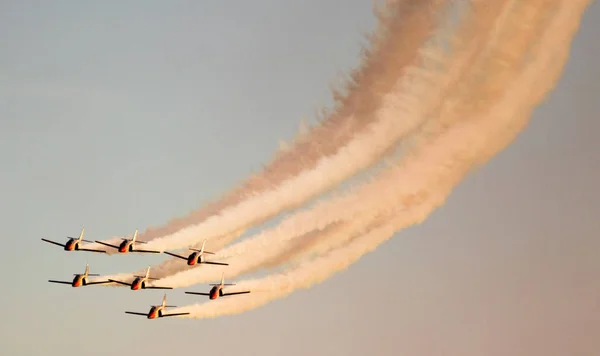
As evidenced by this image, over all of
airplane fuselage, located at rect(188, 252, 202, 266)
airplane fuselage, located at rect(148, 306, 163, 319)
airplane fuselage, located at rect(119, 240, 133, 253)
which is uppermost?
airplane fuselage, located at rect(119, 240, 133, 253)

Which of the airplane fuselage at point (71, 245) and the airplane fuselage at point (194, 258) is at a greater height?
the airplane fuselage at point (71, 245)

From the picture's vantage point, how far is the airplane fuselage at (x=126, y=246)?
43.9 metres

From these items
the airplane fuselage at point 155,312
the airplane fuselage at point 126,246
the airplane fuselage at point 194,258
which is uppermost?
the airplane fuselage at point 126,246

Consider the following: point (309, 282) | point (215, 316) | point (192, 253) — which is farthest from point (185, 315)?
point (309, 282)

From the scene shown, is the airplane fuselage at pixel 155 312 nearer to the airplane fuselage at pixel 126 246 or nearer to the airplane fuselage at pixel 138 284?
the airplane fuselage at pixel 138 284

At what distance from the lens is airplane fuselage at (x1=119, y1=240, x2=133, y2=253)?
4388cm

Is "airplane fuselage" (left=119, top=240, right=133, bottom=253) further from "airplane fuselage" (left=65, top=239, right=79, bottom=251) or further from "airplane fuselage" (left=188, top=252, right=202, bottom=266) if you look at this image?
"airplane fuselage" (left=65, top=239, right=79, bottom=251)

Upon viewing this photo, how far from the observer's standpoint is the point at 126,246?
44.1m

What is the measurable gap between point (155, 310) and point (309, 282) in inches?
582

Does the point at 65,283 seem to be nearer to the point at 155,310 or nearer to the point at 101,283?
the point at 101,283

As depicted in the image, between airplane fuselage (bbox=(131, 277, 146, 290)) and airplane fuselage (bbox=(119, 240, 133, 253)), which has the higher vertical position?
airplane fuselage (bbox=(119, 240, 133, 253))

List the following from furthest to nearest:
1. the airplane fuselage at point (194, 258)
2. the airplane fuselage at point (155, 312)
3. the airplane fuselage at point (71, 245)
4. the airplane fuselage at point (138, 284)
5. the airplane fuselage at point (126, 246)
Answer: the airplane fuselage at point (155, 312), the airplane fuselage at point (138, 284), the airplane fuselage at point (71, 245), the airplane fuselage at point (194, 258), the airplane fuselage at point (126, 246)

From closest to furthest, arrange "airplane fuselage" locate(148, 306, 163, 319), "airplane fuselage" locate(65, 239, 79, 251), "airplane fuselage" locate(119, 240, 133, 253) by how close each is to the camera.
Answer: "airplane fuselage" locate(119, 240, 133, 253) → "airplane fuselage" locate(65, 239, 79, 251) → "airplane fuselage" locate(148, 306, 163, 319)

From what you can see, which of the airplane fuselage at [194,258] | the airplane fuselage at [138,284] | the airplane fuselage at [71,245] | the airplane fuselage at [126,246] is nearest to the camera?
the airplane fuselage at [126,246]
